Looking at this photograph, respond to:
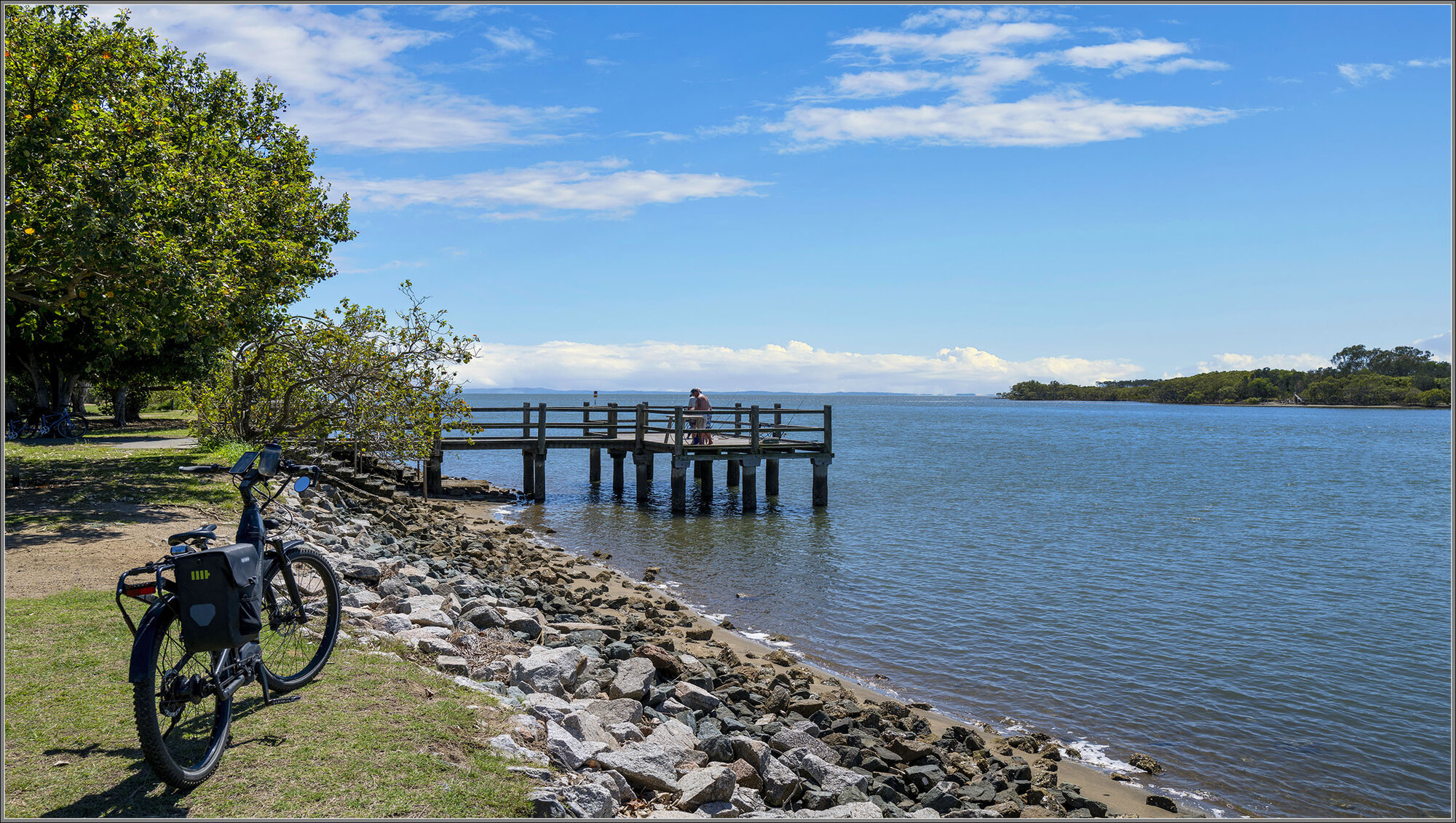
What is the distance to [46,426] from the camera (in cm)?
2430

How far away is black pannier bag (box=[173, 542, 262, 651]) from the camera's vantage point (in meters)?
4.68

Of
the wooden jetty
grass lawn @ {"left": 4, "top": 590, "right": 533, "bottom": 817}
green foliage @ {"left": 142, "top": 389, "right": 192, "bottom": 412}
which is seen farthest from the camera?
green foliage @ {"left": 142, "top": 389, "right": 192, "bottom": 412}

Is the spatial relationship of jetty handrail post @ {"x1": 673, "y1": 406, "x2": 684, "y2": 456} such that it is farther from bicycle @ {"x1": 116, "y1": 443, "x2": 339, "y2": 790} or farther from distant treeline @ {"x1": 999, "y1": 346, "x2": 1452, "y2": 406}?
distant treeline @ {"x1": 999, "y1": 346, "x2": 1452, "y2": 406}

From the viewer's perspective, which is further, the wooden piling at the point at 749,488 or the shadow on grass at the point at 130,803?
the wooden piling at the point at 749,488

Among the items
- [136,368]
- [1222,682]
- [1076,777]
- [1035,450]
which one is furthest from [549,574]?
[1035,450]

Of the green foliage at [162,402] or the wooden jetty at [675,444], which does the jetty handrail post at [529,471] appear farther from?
the green foliage at [162,402]

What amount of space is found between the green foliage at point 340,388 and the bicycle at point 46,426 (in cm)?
961

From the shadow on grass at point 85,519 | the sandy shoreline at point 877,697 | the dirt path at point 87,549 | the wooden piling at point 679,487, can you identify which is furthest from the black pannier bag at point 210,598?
the wooden piling at point 679,487

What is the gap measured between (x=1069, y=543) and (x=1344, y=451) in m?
52.3

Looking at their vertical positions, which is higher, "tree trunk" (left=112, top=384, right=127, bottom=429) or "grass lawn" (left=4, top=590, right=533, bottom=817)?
"tree trunk" (left=112, top=384, right=127, bottom=429)

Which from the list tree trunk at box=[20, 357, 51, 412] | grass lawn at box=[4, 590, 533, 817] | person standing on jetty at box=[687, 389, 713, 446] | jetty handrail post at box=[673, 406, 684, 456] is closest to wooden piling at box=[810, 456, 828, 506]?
person standing on jetty at box=[687, 389, 713, 446]

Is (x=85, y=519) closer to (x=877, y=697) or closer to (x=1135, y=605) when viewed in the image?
(x=877, y=697)

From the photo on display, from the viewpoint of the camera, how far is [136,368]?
2661 centimetres

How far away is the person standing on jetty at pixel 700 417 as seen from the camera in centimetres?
2503
